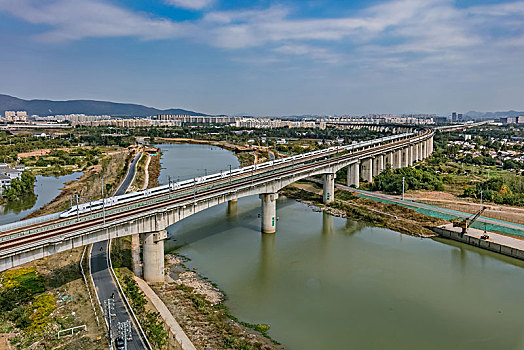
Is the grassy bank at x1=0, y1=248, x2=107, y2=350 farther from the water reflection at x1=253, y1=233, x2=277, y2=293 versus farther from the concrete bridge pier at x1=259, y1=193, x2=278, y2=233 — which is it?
the concrete bridge pier at x1=259, y1=193, x2=278, y2=233

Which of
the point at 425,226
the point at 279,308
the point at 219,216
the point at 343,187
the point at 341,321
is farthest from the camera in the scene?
the point at 343,187

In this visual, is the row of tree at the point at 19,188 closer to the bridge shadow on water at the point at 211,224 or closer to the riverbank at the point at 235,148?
the bridge shadow on water at the point at 211,224

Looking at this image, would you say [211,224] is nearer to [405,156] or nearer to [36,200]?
[36,200]

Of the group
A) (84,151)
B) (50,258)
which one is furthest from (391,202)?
(84,151)

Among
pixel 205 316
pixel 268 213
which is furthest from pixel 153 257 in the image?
pixel 268 213

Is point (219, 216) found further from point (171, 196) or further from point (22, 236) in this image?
point (22, 236)

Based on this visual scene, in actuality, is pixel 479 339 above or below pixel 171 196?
below

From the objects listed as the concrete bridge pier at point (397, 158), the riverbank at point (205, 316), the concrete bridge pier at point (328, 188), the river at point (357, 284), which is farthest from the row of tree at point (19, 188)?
the concrete bridge pier at point (397, 158)
